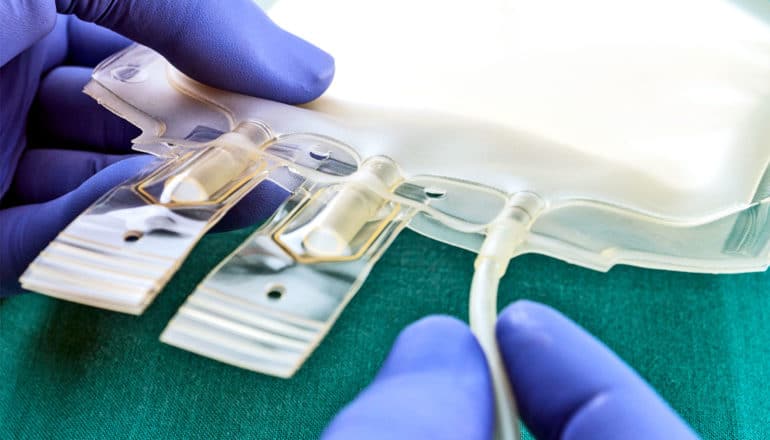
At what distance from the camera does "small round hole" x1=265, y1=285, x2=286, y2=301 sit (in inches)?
15.4

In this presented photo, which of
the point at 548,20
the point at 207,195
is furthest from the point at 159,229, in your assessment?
the point at 548,20

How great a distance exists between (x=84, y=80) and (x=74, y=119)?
1.9 inches

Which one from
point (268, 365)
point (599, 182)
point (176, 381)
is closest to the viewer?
point (268, 365)

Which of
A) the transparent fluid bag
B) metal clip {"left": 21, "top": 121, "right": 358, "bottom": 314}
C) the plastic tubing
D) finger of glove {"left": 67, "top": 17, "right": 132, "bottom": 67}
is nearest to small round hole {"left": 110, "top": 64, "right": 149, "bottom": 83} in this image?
the transparent fluid bag

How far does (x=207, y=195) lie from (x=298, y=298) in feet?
0.38

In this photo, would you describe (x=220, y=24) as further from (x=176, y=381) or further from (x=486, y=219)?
(x=176, y=381)

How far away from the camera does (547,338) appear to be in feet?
1.32

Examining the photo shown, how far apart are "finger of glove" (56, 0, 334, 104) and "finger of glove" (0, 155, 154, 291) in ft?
0.39

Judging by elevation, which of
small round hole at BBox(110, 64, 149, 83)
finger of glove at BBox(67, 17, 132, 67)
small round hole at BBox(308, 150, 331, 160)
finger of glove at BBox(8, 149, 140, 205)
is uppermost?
small round hole at BBox(308, 150, 331, 160)

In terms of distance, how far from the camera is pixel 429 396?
0.38 metres

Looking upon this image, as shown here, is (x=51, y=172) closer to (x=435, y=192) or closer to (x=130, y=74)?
(x=130, y=74)

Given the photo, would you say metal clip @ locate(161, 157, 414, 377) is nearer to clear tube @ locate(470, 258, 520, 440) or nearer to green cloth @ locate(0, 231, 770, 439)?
clear tube @ locate(470, 258, 520, 440)

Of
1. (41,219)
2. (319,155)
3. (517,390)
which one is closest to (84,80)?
(41,219)

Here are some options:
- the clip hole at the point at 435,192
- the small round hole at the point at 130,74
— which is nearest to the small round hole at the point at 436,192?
the clip hole at the point at 435,192
